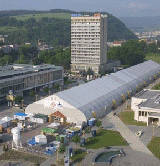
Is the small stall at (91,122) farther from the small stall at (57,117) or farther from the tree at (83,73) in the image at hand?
the tree at (83,73)

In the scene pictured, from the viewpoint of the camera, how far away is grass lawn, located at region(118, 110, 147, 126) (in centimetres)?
2739

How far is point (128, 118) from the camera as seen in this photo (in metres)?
28.9

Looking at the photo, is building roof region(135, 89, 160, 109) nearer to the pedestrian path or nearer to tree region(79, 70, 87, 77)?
the pedestrian path

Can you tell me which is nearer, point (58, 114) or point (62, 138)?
point (62, 138)

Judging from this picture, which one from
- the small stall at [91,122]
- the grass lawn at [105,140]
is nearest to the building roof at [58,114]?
the small stall at [91,122]

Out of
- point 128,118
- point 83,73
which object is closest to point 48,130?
point 128,118

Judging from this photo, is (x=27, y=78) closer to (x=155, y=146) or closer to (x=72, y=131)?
(x=72, y=131)

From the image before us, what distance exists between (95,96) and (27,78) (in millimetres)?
11239

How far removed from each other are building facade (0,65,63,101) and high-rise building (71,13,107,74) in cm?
1342

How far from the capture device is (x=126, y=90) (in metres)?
37.4

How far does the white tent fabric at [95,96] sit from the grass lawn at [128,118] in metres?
1.70

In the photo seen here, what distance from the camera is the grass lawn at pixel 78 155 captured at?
19639 millimetres

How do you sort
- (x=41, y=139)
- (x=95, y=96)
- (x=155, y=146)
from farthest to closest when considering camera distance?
(x=95, y=96) < (x=41, y=139) < (x=155, y=146)

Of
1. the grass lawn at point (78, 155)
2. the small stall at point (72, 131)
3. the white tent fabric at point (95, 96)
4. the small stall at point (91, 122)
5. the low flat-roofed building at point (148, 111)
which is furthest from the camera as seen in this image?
the white tent fabric at point (95, 96)
